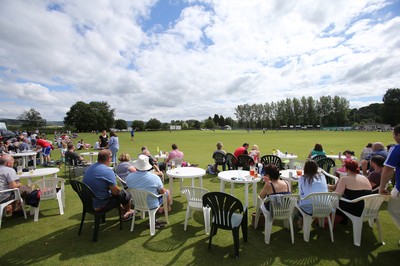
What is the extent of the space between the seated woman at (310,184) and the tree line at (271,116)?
7898 cm

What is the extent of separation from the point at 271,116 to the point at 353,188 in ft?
402

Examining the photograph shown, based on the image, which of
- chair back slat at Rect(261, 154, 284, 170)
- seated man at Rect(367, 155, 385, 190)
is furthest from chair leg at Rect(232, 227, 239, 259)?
chair back slat at Rect(261, 154, 284, 170)

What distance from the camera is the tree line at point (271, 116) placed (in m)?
76.9

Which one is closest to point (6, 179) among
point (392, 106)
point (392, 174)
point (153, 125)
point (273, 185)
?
point (273, 185)

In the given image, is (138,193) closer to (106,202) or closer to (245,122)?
(106,202)

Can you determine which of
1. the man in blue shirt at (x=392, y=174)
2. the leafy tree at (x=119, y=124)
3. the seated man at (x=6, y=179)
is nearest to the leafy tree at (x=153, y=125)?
the leafy tree at (x=119, y=124)

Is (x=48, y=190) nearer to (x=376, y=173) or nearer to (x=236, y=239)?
(x=236, y=239)

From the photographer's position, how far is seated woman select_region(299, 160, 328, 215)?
157 inches

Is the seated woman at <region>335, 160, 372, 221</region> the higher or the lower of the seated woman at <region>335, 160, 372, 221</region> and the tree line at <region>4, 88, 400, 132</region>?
the lower

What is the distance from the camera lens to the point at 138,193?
4.30 meters

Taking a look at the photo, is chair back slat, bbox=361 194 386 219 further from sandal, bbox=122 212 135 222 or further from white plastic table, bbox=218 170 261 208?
sandal, bbox=122 212 135 222

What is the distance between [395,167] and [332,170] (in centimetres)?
400

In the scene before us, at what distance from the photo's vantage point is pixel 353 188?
3.96 meters

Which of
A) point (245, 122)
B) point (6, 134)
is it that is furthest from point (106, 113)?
point (245, 122)
